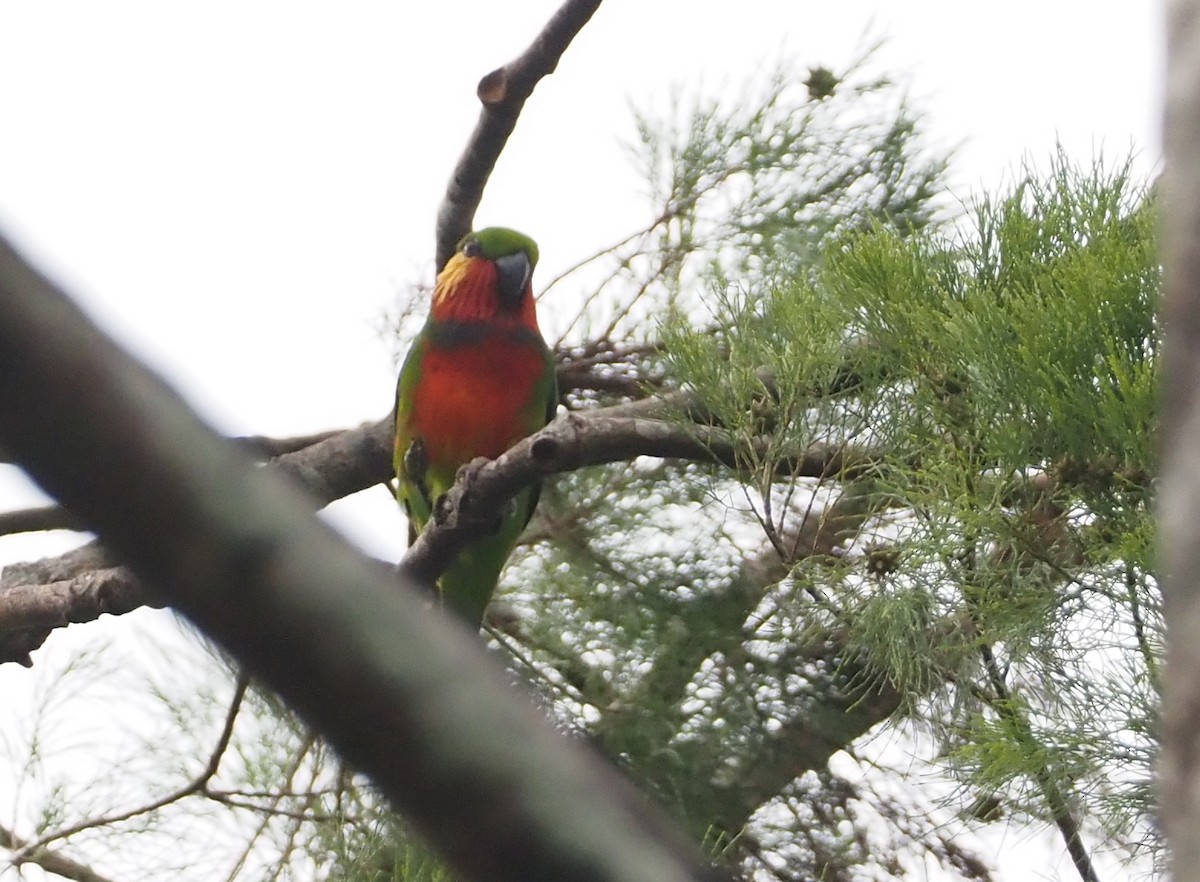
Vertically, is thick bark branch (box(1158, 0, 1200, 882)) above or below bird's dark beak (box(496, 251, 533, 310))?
below

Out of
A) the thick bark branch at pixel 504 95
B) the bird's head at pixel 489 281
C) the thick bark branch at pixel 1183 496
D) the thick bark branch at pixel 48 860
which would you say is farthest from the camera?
the bird's head at pixel 489 281

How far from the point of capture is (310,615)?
0.26m

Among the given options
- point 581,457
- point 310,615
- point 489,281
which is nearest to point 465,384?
point 489,281

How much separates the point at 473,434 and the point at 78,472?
5.48 ft

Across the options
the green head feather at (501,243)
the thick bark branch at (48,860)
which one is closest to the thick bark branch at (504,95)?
the green head feather at (501,243)

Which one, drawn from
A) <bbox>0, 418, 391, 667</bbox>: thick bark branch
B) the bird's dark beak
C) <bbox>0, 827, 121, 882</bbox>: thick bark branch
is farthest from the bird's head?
<bbox>0, 827, 121, 882</bbox>: thick bark branch

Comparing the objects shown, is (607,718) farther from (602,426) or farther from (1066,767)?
(1066,767)

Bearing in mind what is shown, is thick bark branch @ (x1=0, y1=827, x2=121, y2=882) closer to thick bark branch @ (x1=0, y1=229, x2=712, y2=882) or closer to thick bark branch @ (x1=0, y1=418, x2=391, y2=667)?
thick bark branch @ (x1=0, y1=418, x2=391, y2=667)

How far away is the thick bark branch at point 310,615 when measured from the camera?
0.23 m

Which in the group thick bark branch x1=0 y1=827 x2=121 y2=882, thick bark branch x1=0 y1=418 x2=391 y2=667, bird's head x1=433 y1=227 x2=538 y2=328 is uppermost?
bird's head x1=433 y1=227 x2=538 y2=328

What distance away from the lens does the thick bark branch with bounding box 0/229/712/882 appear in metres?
0.23

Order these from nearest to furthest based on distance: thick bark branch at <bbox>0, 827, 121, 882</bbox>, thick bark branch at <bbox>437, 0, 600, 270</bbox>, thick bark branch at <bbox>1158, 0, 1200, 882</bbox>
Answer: thick bark branch at <bbox>1158, 0, 1200, 882</bbox> < thick bark branch at <bbox>437, 0, 600, 270</bbox> < thick bark branch at <bbox>0, 827, 121, 882</bbox>

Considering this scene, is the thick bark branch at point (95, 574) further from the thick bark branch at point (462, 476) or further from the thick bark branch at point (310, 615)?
the thick bark branch at point (310, 615)

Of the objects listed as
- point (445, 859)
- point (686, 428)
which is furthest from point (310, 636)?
point (686, 428)
